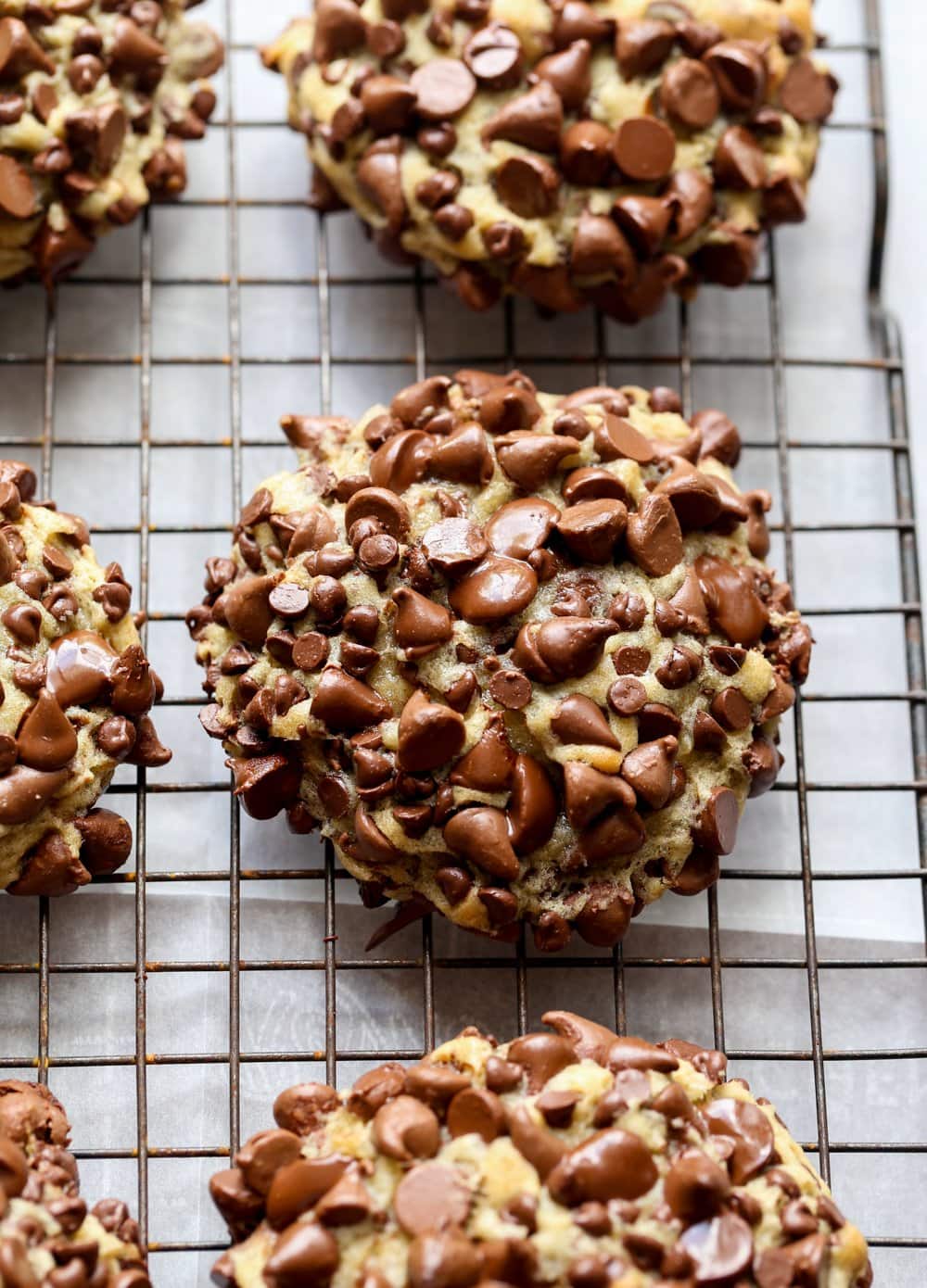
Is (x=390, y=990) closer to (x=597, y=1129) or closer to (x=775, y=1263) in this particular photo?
(x=597, y=1129)

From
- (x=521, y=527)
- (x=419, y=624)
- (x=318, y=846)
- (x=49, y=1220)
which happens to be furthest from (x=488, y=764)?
(x=49, y=1220)

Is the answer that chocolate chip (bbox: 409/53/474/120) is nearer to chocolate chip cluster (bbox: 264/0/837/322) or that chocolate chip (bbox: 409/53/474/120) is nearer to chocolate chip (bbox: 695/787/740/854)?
chocolate chip cluster (bbox: 264/0/837/322)

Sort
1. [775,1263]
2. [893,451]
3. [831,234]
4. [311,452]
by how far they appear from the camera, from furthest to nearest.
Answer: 1. [831,234]
2. [893,451]
3. [311,452]
4. [775,1263]

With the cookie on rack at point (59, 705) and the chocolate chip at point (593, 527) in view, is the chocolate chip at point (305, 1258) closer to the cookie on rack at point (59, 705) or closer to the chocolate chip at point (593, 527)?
Answer: the cookie on rack at point (59, 705)

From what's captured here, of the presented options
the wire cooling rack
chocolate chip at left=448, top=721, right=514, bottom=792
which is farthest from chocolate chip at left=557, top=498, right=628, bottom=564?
the wire cooling rack

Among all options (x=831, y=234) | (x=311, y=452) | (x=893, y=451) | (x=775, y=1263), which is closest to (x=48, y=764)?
(x=311, y=452)

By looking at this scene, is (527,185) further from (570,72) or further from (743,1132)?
(743,1132)
